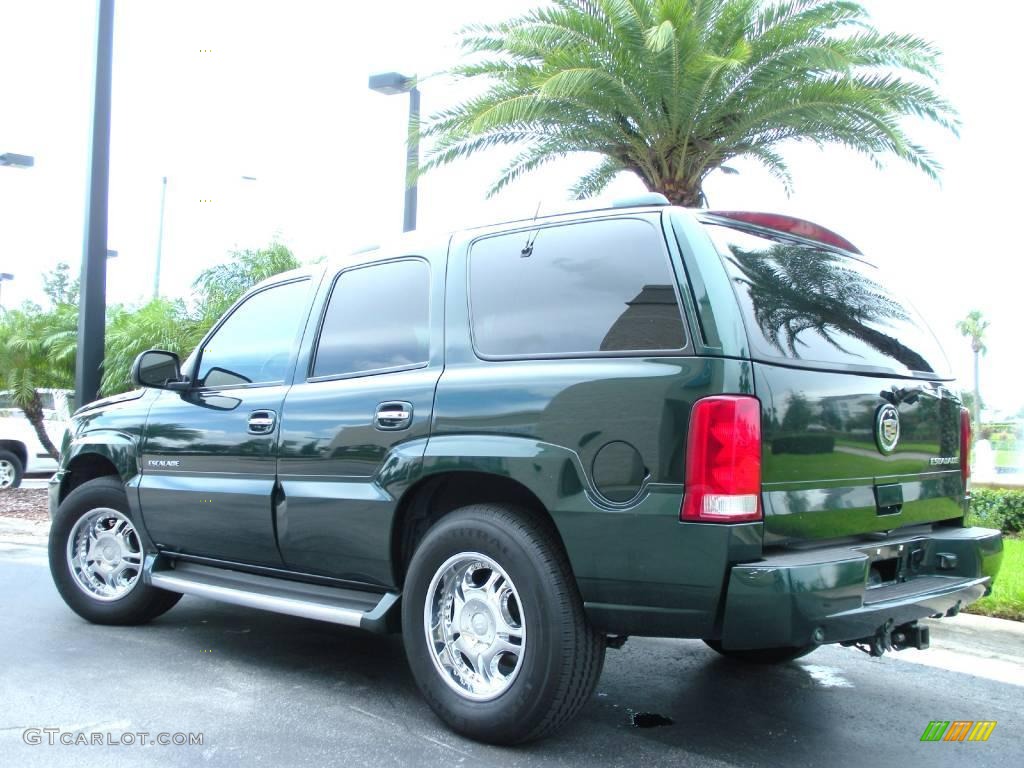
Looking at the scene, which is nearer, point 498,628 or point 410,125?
point 498,628

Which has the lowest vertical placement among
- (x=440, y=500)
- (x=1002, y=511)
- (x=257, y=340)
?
(x=1002, y=511)

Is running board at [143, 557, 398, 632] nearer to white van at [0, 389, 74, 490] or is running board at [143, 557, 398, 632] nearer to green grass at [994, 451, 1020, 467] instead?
white van at [0, 389, 74, 490]

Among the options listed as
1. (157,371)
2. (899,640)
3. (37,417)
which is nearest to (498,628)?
(899,640)

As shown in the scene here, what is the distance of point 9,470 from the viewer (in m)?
14.2

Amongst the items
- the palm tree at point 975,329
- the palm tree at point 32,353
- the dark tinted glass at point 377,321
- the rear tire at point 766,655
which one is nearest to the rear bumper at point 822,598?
the rear tire at point 766,655

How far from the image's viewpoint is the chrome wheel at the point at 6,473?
46.5 feet

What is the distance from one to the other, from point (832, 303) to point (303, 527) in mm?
2390

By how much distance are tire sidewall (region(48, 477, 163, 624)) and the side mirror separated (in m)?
0.69

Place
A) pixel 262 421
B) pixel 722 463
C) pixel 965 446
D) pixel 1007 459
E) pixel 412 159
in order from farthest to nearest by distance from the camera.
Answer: pixel 1007 459
pixel 412 159
pixel 262 421
pixel 965 446
pixel 722 463

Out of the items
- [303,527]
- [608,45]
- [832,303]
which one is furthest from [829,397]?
[608,45]

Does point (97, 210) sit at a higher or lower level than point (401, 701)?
higher

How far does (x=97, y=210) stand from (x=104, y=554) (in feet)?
16.5

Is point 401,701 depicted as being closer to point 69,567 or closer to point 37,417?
point 69,567

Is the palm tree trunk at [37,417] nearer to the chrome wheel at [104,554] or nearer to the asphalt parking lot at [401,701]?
the chrome wheel at [104,554]
